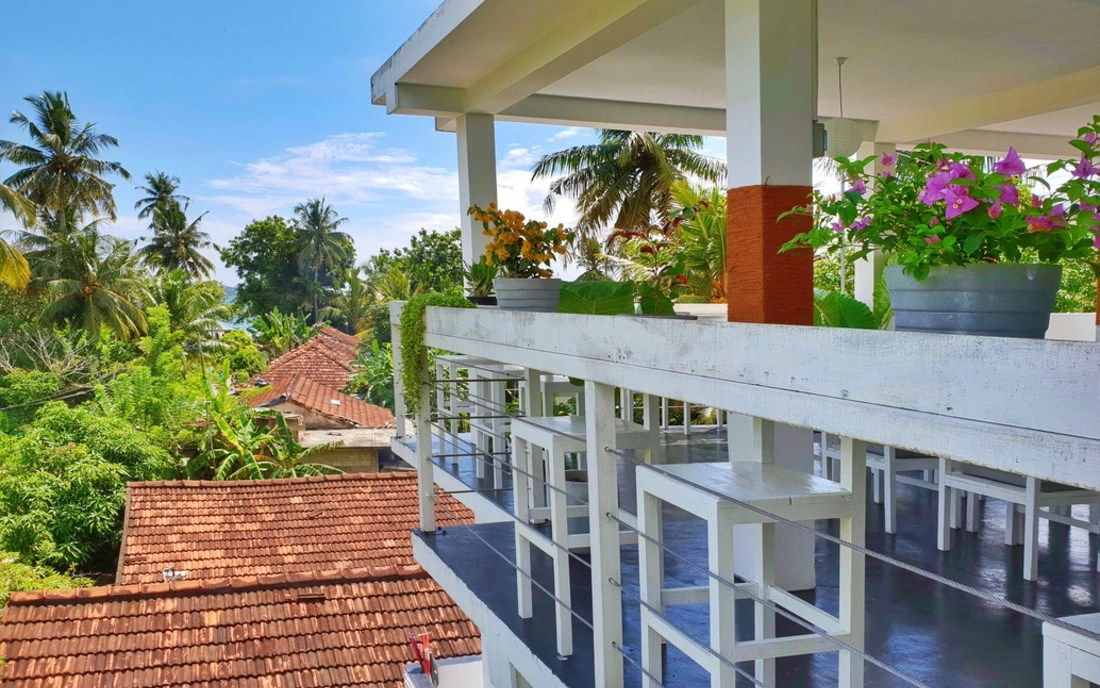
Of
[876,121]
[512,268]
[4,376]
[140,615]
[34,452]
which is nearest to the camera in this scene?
[512,268]

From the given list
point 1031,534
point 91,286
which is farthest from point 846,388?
point 91,286

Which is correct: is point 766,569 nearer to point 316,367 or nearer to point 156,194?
point 316,367

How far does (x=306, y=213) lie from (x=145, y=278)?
64.7 feet

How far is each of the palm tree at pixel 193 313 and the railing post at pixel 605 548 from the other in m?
25.6

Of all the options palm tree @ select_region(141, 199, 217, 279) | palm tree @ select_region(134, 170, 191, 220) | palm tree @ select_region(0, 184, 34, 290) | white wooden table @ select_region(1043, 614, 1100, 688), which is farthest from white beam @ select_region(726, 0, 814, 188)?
palm tree @ select_region(134, 170, 191, 220)

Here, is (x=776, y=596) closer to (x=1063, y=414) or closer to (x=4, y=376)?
(x=1063, y=414)

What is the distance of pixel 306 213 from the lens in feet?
155

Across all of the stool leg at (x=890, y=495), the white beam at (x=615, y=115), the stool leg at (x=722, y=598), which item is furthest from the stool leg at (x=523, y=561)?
the white beam at (x=615, y=115)

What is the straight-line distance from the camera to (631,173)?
2239 cm

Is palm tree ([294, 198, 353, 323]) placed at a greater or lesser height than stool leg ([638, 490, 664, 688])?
greater

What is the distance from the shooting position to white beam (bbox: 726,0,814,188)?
360 cm

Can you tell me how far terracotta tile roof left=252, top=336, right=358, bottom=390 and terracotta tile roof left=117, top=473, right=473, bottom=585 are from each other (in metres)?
10.8

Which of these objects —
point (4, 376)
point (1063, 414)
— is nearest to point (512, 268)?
point (1063, 414)

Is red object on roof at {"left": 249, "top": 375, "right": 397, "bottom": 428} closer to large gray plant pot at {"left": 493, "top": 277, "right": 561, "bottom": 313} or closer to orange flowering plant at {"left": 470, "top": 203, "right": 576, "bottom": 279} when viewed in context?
orange flowering plant at {"left": 470, "top": 203, "right": 576, "bottom": 279}
